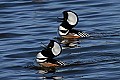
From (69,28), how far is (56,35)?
1.46ft

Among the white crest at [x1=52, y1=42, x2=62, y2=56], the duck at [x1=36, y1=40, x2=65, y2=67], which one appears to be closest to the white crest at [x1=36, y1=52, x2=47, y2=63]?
the duck at [x1=36, y1=40, x2=65, y2=67]

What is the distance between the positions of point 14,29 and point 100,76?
21.1ft

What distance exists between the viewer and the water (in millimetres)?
15281

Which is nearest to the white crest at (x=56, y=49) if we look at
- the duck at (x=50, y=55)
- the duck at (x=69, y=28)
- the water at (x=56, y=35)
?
the duck at (x=50, y=55)

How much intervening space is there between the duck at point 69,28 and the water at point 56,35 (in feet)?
0.81

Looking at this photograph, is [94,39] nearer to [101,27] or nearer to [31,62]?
[101,27]

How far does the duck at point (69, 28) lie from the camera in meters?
19.2

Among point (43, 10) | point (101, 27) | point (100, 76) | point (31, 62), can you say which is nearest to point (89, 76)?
point (100, 76)

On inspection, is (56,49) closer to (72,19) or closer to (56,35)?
(72,19)

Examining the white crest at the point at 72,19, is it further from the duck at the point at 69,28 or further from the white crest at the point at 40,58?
the white crest at the point at 40,58

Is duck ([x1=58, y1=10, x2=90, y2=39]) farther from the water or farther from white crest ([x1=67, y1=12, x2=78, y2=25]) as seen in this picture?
the water

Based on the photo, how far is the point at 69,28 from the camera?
776 inches

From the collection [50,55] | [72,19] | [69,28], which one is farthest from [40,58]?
[69,28]

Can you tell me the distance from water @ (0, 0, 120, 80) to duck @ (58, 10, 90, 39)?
246 millimetres
